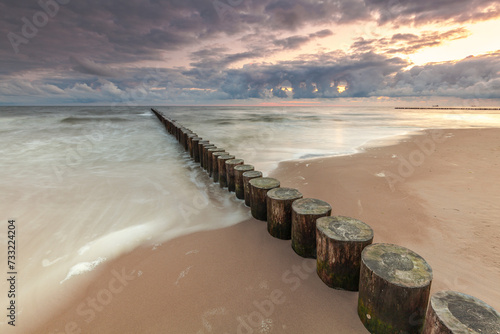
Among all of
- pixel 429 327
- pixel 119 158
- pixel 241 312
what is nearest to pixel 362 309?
pixel 429 327

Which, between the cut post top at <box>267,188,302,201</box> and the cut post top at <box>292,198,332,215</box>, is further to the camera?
the cut post top at <box>267,188,302,201</box>

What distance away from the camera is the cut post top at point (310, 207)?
2.75m

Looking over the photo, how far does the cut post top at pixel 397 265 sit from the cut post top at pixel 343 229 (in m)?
0.17

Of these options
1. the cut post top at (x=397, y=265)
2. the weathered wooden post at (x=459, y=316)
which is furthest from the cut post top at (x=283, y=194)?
the weathered wooden post at (x=459, y=316)

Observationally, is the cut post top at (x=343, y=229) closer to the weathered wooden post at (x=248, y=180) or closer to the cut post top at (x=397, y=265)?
the cut post top at (x=397, y=265)

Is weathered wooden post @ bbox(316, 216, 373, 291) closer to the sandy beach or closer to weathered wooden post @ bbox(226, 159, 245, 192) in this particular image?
the sandy beach

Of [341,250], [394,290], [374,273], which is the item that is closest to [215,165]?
[341,250]

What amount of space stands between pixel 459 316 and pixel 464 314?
0.04 meters

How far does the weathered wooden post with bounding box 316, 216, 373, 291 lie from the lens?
86.6 inches

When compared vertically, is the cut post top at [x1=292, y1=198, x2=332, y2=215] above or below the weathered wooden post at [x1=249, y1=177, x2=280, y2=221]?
above

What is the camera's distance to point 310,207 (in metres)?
2.85

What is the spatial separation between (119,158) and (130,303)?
831cm

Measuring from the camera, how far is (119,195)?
548cm

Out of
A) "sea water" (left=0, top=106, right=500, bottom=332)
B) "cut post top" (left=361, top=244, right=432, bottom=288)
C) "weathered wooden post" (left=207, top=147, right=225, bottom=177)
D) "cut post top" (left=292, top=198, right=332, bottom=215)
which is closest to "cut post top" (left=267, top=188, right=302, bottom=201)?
"cut post top" (left=292, top=198, right=332, bottom=215)
